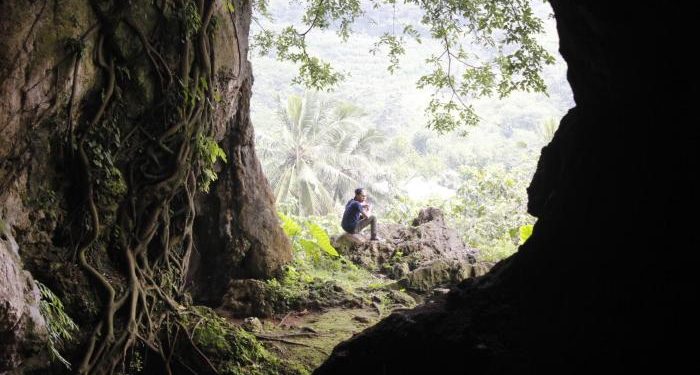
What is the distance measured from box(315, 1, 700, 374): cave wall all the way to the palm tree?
24.9 m

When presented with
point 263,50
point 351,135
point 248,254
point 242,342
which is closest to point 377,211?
point 351,135

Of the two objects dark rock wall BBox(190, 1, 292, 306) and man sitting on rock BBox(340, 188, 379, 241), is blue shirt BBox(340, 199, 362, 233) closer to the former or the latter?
man sitting on rock BBox(340, 188, 379, 241)

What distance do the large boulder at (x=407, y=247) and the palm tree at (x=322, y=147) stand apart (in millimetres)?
15755

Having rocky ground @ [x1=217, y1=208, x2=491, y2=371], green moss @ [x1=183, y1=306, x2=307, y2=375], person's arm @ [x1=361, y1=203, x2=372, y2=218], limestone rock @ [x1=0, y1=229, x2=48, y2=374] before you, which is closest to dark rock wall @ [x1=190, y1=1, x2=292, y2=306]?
rocky ground @ [x1=217, y1=208, x2=491, y2=371]

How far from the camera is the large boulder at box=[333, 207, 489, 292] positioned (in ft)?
37.4

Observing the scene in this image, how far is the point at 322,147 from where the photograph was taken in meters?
31.4

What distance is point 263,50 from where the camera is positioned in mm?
11367

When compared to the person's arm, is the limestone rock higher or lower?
lower

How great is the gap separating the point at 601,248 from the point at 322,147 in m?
28.5

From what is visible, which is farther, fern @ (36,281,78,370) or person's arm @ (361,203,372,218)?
person's arm @ (361,203,372,218)

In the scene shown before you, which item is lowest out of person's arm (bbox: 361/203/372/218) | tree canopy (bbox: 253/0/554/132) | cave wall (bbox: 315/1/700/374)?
cave wall (bbox: 315/1/700/374)

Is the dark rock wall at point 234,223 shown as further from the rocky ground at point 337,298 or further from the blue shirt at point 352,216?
the blue shirt at point 352,216

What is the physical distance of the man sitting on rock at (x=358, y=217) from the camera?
40.1ft

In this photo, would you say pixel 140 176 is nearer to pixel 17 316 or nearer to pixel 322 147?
pixel 17 316
